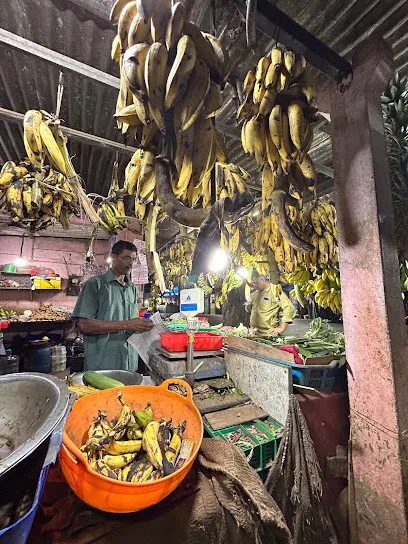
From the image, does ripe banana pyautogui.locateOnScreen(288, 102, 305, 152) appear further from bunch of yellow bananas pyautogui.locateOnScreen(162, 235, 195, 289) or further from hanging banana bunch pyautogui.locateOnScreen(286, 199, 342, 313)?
bunch of yellow bananas pyautogui.locateOnScreen(162, 235, 195, 289)

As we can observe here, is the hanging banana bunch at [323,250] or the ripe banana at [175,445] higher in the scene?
the hanging banana bunch at [323,250]

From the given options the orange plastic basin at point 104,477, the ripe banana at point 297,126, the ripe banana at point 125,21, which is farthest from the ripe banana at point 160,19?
the orange plastic basin at point 104,477

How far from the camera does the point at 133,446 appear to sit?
3.75 ft

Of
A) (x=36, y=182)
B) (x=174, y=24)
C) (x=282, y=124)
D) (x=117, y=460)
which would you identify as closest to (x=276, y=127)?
(x=282, y=124)

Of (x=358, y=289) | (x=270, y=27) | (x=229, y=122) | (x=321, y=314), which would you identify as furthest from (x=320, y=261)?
(x=321, y=314)

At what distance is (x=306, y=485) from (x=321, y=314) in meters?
5.31

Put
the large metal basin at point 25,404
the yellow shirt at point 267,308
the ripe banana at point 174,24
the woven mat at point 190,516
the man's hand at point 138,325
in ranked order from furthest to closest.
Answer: the yellow shirt at point 267,308 → the man's hand at point 138,325 → the ripe banana at point 174,24 → the woven mat at point 190,516 → the large metal basin at point 25,404

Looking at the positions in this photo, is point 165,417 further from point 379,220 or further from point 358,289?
point 379,220

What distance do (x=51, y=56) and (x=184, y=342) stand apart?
2.79 m

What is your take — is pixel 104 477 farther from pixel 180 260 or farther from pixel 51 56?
pixel 180 260

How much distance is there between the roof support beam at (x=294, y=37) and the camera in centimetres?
137

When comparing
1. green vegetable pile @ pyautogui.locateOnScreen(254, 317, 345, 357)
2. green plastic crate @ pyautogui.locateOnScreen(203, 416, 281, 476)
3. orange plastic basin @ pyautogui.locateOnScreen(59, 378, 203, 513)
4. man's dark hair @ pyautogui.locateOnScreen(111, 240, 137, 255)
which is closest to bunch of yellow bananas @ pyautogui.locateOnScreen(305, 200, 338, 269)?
green vegetable pile @ pyautogui.locateOnScreen(254, 317, 345, 357)

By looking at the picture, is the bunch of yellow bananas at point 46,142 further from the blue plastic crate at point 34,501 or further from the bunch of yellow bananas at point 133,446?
the blue plastic crate at point 34,501

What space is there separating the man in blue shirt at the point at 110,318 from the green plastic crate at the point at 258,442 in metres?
1.32
